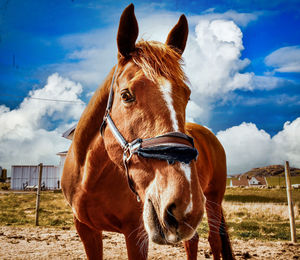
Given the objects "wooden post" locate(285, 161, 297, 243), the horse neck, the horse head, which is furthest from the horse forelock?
"wooden post" locate(285, 161, 297, 243)

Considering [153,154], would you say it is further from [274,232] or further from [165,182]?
[274,232]

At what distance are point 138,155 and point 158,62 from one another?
76cm

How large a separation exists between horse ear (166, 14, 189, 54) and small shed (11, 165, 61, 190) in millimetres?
29581

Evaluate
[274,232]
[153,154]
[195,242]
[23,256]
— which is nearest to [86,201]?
[153,154]

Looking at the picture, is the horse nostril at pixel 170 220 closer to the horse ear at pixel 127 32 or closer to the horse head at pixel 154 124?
the horse head at pixel 154 124

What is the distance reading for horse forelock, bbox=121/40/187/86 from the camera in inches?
74.3

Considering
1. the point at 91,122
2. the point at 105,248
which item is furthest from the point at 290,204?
the point at 91,122

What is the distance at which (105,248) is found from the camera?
6402 mm

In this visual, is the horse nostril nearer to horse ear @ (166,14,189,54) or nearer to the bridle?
the bridle

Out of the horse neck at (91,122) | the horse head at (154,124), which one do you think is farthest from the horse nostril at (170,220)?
the horse neck at (91,122)

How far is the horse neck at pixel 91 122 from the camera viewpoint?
2.54m

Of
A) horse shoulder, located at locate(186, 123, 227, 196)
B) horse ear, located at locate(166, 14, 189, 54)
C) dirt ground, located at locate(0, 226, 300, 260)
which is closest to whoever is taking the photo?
horse ear, located at locate(166, 14, 189, 54)

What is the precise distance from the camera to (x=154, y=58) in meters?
1.98

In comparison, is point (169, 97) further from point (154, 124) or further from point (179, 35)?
point (179, 35)
